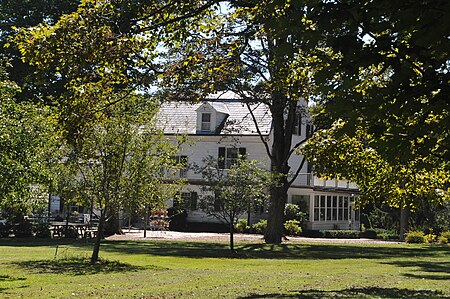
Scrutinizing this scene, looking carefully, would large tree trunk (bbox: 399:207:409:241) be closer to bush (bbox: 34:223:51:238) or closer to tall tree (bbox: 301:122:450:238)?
bush (bbox: 34:223:51:238)

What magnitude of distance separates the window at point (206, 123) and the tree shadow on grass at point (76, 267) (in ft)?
90.8

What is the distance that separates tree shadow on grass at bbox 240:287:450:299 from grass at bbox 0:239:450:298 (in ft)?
0.06

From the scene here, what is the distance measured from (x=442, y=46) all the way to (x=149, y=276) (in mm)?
13133

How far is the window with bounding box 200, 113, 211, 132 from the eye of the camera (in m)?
49.4

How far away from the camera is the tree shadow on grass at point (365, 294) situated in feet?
38.2

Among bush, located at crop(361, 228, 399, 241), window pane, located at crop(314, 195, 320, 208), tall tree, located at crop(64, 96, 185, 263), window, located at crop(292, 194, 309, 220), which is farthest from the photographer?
window pane, located at crop(314, 195, 320, 208)

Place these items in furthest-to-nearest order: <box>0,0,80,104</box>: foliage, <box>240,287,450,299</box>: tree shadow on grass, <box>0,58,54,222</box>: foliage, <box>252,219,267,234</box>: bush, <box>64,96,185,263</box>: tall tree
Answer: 1. <box>252,219,267,234</box>: bush
2. <box>0,0,80,104</box>: foliage
3. <box>64,96,185,263</box>: tall tree
4. <box>0,58,54,222</box>: foliage
5. <box>240,287,450,299</box>: tree shadow on grass

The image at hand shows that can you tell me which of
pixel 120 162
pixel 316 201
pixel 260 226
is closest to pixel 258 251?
pixel 120 162

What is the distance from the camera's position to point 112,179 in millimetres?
21062

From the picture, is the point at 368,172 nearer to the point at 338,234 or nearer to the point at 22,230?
the point at 22,230

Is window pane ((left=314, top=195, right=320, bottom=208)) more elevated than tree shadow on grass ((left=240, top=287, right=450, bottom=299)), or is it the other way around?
window pane ((left=314, top=195, right=320, bottom=208))

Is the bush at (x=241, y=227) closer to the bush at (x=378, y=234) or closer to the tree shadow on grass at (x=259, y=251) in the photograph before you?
the bush at (x=378, y=234)

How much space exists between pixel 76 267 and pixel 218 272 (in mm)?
4877

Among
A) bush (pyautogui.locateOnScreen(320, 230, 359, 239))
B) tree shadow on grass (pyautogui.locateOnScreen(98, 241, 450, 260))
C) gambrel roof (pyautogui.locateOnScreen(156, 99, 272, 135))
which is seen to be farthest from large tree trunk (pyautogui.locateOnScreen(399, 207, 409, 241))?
tree shadow on grass (pyautogui.locateOnScreen(98, 241, 450, 260))
